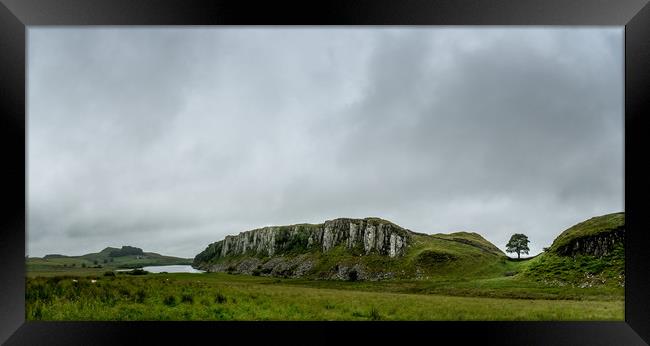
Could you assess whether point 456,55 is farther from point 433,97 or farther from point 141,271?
point 141,271

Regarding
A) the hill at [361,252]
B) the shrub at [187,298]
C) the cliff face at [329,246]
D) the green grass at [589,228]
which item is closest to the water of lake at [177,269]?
the shrub at [187,298]

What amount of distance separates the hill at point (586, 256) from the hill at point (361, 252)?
5.79 meters

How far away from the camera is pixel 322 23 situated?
4.82m

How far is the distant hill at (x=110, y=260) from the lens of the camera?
8766mm

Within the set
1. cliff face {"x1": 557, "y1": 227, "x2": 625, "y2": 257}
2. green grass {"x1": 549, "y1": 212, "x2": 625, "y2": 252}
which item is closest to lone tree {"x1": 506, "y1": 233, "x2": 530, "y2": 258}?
green grass {"x1": 549, "y1": 212, "x2": 625, "y2": 252}

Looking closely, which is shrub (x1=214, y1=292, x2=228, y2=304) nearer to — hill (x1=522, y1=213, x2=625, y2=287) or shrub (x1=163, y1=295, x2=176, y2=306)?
shrub (x1=163, y1=295, x2=176, y2=306)

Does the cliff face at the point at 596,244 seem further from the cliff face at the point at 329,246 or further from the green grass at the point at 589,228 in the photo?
Answer: the cliff face at the point at 329,246

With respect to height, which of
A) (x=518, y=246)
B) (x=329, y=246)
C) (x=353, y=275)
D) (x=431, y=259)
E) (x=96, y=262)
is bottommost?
(x=353, y=275)

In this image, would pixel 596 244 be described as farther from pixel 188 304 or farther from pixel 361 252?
pixel 361 252

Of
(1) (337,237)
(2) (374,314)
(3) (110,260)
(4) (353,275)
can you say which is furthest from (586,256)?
(1) (337,237)

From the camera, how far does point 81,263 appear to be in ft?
30.8

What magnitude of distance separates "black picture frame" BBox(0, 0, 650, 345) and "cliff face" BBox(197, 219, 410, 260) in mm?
23606

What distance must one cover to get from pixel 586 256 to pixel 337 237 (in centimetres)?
1985

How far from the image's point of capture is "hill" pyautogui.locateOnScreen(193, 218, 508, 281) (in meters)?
27.1
